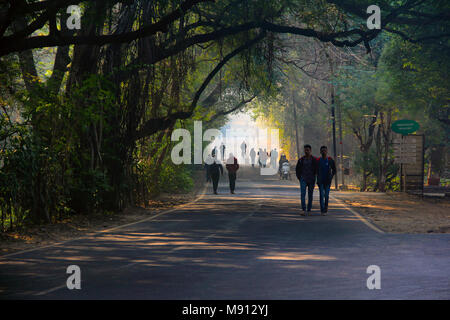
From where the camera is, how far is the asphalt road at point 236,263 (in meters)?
9.27

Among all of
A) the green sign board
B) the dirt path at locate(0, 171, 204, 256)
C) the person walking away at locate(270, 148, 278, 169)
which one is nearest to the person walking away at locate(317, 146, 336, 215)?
the dirt path at locate(0, 171, 204, 256)

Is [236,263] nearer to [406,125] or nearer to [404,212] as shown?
[404,212]

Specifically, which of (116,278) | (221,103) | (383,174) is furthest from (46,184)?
(221,103)

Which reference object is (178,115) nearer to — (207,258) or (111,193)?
(111,193)

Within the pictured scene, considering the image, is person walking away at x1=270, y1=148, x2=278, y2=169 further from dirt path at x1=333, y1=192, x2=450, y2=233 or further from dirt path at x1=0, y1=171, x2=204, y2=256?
dirt path at x1=0, y1=171, x2=204, y2=256

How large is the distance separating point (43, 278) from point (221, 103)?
47.1m

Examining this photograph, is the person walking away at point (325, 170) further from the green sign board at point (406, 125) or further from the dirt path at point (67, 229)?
the green sign board at point (406, 125)

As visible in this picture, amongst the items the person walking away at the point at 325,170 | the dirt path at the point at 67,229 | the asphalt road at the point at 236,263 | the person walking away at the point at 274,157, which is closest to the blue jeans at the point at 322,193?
the person walking away at the point at 325,170

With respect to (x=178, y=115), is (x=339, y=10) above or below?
above

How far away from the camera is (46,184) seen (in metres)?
18.3

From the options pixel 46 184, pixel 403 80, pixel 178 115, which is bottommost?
pixel 46 184

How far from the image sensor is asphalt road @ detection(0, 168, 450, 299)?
927 centimetres

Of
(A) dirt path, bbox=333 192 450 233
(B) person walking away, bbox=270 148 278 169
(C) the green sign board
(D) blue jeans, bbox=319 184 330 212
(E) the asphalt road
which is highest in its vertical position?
(C) the green sign board

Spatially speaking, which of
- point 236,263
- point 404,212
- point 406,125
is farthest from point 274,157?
point 236,263
